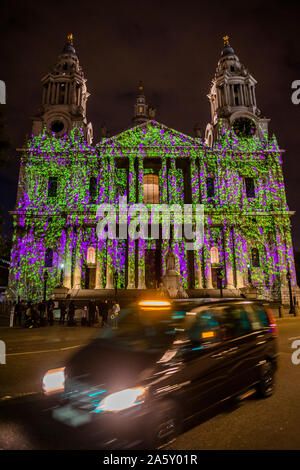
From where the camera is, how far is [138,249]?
3017 centimetres

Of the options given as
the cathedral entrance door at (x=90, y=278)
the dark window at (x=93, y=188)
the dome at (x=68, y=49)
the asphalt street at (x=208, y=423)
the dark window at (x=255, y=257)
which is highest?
the dome at (x=68, y=49)

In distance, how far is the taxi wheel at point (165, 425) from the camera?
3.06 metres

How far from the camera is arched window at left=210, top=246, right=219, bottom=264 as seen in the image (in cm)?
3195

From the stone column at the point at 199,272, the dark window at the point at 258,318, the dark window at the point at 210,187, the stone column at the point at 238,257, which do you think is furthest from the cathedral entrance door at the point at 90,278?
the dark window at the point at 258,318

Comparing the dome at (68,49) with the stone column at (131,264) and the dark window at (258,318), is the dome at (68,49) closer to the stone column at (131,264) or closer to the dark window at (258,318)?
the stone column at (131,264)

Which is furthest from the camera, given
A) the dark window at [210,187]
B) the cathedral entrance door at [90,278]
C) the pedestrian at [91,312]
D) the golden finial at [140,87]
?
the golden finial at [140,87]

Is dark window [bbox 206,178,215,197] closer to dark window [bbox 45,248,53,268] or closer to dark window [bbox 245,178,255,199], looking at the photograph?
dark window [bbox 245,178,255,199]

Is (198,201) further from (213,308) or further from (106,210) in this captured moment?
(213,308)

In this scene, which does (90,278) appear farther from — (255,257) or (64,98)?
(64,98)

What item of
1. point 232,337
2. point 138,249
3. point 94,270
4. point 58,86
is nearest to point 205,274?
point 138,249

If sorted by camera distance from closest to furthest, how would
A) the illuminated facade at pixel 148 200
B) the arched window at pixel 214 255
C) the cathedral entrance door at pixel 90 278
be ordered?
the illuminated facade at pixel 148 200 < the cathedral entrance door at pixel 90 278 < the arched window at pixel 214 255

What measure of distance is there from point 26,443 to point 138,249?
88.2 feet

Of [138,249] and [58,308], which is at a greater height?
[138,249]

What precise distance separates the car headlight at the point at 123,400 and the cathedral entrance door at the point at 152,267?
2862 cm
